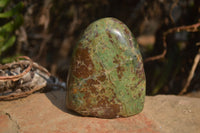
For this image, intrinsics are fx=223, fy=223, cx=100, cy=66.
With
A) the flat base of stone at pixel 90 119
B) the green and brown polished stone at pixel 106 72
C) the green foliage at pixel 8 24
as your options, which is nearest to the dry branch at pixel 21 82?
the flat base of stone at pixel 90 119

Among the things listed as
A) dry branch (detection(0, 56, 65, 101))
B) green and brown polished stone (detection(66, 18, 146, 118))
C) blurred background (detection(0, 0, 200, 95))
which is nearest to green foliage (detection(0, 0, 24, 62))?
blurred background (detection(0, 0, 200, 95))

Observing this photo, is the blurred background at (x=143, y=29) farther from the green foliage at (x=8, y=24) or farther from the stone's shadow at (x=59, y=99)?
the stone's shadow at (x=59, y=99)

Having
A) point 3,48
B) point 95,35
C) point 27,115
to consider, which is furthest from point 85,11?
point 27,115

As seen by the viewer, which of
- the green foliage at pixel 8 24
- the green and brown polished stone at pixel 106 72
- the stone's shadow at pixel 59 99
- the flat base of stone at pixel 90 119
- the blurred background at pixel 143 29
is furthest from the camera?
the blurred background at pixel 143 29

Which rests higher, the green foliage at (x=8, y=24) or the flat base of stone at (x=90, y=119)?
the green foliage at (x=8, y=24)

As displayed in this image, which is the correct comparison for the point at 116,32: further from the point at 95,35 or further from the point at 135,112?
the point at 135,112

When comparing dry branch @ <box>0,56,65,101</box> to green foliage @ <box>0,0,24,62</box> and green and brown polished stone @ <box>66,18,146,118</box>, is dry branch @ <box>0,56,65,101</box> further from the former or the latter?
green foliage @ <box>0,0,24,62</box>
